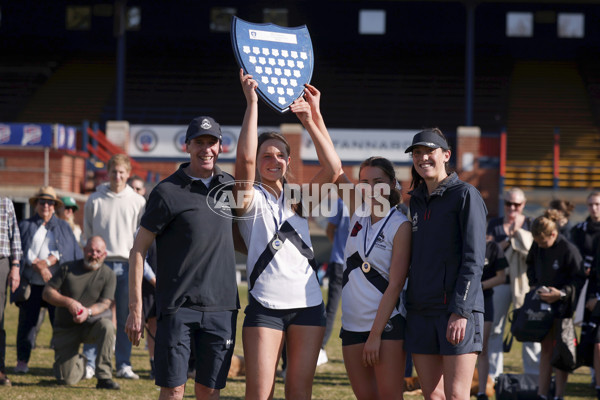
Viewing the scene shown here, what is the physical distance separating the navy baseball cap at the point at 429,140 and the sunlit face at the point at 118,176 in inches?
178

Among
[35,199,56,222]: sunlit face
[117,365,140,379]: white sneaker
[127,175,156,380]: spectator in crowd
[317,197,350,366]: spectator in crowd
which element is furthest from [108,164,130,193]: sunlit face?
[317,197,350,366]: spectator in crowd

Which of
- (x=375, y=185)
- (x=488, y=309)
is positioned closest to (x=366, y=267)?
(x=375, y=185)

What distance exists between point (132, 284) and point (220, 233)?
553mm

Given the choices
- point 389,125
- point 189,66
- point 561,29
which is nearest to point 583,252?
point 389,125

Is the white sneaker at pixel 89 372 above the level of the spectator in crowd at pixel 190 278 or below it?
below

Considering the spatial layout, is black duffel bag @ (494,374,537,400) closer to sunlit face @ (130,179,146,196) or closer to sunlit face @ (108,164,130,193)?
sunlit face @ (108,164,130,193)

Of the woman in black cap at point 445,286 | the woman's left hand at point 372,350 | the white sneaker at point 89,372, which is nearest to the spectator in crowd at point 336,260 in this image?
the white sneaker at point 89,372

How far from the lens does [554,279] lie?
7.32 metres

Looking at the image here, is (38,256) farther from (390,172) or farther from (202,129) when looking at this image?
(390,172)

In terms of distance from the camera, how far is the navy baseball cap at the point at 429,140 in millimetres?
4746

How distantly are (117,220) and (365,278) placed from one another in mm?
4518

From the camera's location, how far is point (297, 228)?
4.83m

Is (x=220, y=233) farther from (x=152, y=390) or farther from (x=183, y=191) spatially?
(x=152, y=390)

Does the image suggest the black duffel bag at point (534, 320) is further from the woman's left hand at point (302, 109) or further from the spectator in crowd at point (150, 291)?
the spectator in crowd at point (150, 291)
